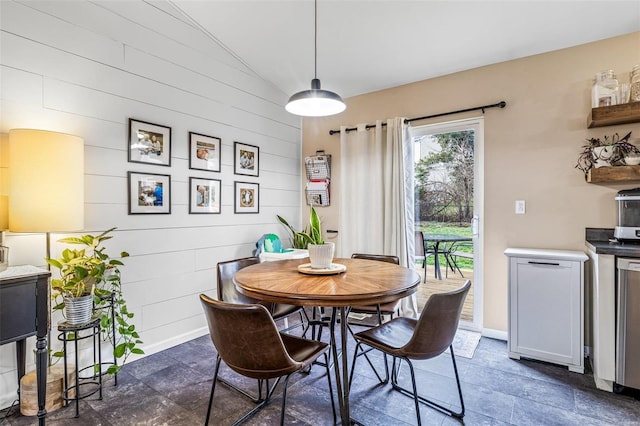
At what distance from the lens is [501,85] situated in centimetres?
291

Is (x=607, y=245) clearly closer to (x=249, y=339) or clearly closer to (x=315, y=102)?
(x=315, y=102)

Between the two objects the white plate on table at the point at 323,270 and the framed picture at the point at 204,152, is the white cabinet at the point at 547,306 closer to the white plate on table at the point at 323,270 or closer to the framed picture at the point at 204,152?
the white plate on table at the point at 323,270

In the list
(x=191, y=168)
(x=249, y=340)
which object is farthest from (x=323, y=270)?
(x=191, y=168)

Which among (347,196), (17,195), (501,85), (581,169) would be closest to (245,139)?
(347,196)

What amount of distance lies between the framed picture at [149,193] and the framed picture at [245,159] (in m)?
0.76

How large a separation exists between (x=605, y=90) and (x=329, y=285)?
98.0 inches

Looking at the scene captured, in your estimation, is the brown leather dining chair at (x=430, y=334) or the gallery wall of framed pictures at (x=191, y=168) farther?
the gallery wall of framed pictures at (x=191, y=168)

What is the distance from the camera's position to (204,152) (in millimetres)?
3070

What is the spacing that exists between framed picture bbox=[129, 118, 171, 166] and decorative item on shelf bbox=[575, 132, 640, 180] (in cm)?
337

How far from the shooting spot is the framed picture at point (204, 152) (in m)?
2.97

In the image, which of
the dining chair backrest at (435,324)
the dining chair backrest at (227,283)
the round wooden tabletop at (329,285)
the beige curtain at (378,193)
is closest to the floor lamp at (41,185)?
the dining chair backrest at (227,283)

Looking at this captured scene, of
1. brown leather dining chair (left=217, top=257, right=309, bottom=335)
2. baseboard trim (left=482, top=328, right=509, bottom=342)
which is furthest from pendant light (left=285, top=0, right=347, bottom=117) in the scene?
baseboard trim (left=482, top=328, right=509, bottom=342)

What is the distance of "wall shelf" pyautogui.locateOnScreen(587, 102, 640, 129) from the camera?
2226mm

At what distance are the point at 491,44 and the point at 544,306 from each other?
6.97 ft
